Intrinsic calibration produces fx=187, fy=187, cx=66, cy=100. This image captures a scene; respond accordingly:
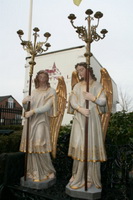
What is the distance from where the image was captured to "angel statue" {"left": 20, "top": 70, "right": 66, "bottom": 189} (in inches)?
127

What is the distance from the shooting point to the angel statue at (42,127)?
3230mm

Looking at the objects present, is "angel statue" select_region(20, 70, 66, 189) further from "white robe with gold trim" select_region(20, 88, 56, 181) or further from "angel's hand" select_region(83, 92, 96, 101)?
"angel's hand" select_region(83, 92, 96, 101)

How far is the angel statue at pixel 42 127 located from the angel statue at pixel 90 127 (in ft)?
1.33

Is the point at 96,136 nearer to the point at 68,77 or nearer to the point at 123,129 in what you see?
the point at 123,129

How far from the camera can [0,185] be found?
3.31 meters

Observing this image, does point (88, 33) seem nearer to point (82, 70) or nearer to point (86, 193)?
point (82, 70)

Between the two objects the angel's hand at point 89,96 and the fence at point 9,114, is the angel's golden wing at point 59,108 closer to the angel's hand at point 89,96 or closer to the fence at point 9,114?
the angel's hand at point 89,96

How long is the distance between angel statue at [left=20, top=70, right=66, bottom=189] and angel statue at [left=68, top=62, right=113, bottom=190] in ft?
1.33

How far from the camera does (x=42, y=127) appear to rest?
333cm

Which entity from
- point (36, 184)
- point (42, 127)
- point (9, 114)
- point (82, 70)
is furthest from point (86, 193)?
point (9, 114)

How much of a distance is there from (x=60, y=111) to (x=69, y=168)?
1.33m

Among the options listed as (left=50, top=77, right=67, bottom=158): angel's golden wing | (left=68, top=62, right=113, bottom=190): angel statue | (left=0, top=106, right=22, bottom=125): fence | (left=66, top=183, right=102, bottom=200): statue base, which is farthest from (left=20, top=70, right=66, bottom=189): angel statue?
(left=0, top=106, right=22, bottom=125): fence

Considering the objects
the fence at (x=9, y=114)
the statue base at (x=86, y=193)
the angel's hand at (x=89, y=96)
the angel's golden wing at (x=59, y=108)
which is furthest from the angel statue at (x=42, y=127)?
the fence at (x=9, y=114)

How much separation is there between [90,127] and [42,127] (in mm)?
889
